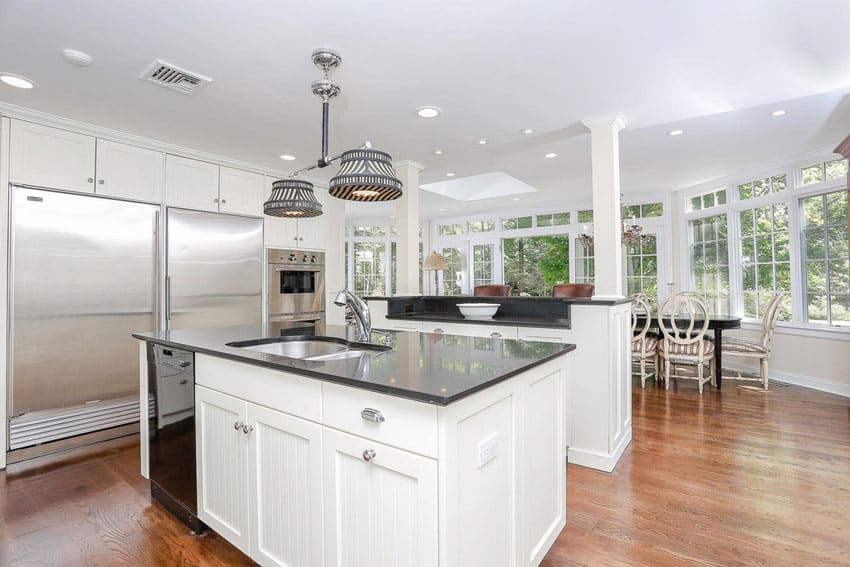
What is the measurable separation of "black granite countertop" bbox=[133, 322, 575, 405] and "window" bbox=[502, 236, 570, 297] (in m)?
5.70

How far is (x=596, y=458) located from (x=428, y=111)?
8.51 ft

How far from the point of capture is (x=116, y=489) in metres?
2.44

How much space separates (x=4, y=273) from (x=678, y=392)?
19.3 feet

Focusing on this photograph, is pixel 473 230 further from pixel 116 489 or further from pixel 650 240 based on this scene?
pixel 116 489

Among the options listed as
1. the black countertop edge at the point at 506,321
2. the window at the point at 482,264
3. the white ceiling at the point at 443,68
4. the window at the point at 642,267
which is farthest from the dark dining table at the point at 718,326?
the window at the point at 482,264

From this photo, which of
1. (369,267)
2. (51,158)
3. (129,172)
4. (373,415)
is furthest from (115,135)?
(369,267)

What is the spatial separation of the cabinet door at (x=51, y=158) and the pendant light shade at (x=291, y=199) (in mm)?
1827

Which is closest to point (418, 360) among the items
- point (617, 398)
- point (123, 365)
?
point (617, 398)

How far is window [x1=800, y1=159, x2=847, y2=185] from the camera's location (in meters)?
4.35

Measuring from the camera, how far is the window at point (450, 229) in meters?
8.76

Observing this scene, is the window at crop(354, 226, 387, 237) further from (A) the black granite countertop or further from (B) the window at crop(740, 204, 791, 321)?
(A) the black granite countertop

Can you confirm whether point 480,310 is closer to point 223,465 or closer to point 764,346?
point 223,465

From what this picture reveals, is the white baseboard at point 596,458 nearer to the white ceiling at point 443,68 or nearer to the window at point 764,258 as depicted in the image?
the white ceiling at point 443,68

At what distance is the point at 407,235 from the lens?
167 inches
